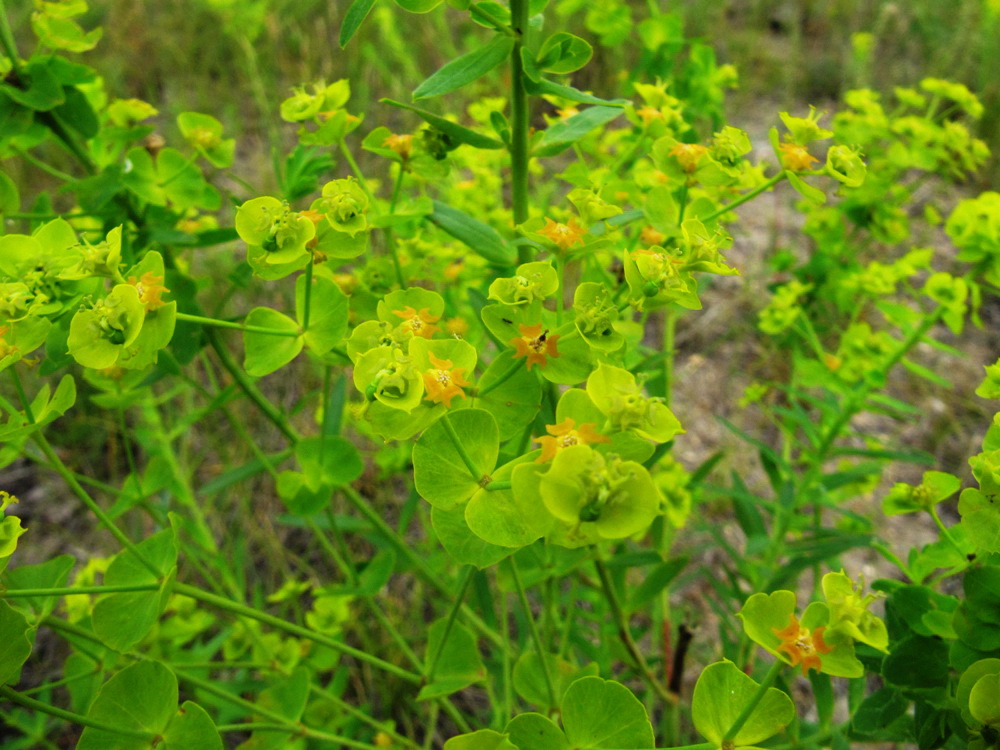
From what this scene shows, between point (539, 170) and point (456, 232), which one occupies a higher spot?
point (456, 232)

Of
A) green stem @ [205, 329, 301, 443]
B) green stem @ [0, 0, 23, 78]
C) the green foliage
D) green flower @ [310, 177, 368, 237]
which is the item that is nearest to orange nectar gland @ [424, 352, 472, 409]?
the green foliage

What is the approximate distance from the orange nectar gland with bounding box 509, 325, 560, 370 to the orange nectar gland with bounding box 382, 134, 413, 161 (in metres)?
0.46

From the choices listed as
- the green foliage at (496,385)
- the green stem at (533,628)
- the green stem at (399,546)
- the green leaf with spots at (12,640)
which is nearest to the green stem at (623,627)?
the green foliage at (496,385)

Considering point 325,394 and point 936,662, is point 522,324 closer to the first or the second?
point 325,394

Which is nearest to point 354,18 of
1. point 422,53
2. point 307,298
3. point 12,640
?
point 307,298

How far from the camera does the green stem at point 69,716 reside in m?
0.87

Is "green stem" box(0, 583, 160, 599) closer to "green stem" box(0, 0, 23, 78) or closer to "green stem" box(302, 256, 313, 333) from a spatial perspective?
"green stem" box(302, 256, 313, 333)

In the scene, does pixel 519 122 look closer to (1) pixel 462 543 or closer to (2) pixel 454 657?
(1) pixel 462 543

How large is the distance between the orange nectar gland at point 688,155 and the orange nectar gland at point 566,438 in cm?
56

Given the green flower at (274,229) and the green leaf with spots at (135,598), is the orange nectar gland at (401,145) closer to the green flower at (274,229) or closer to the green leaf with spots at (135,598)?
the green flower at (274,229)

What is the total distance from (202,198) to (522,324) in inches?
33.7

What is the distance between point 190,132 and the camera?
1400 mm

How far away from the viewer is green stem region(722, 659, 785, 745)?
779mm

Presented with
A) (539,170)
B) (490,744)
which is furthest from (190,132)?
(490,744)
